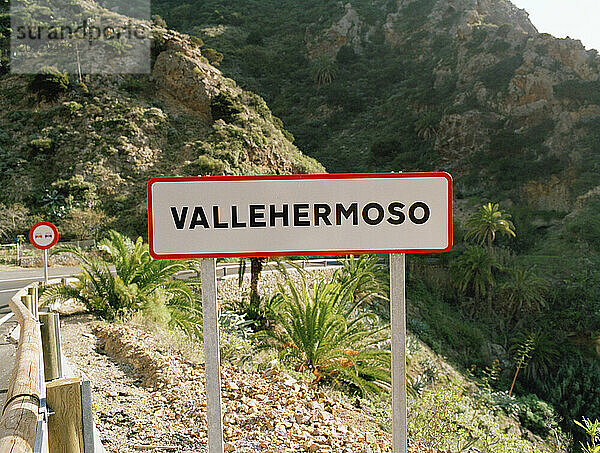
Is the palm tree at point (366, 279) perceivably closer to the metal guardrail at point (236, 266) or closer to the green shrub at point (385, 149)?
the metal guardrail at point (236, 266)

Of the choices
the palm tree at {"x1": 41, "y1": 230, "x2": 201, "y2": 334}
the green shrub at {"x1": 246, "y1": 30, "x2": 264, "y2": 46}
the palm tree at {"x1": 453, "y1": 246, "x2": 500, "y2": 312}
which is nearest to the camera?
the palm tree at {"x1": 41, "y1": 230, "x2": 201, "y2": 334}

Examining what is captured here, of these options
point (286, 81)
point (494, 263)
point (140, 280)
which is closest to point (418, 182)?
point (140, 280)

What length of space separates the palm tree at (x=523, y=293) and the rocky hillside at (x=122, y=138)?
561 inches

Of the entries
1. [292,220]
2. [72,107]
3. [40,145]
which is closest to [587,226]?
[292,220]

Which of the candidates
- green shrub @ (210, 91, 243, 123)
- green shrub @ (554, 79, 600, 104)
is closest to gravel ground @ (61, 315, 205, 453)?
green shrub @ (210, 91, 243, 123)

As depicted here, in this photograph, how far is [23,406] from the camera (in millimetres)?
1705

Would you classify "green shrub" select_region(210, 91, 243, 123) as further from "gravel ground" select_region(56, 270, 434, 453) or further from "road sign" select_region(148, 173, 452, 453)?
"road sign" select_region(148, 173, 452, 453)

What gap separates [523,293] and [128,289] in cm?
1866

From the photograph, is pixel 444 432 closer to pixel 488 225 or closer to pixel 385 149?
pixel 488 225

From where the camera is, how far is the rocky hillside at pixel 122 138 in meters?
24.0

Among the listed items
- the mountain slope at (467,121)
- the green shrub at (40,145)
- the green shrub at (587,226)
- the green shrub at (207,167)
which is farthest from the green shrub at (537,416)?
the green shrub at (40,145)

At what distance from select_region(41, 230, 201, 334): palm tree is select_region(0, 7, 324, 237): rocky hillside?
15123 millimetres

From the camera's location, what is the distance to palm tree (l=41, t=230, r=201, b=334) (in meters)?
7.99

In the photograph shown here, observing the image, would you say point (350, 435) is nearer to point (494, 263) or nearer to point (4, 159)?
point (494, 263)
